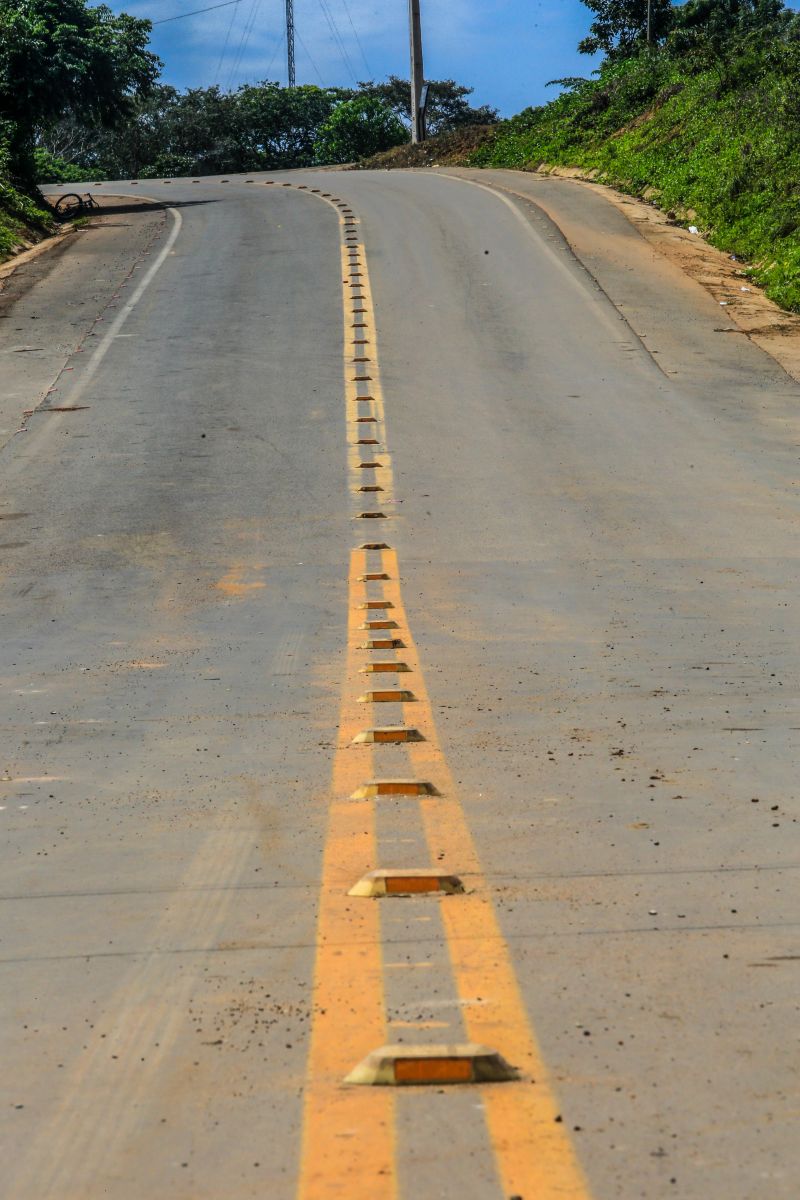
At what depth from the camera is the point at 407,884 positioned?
5027 mm

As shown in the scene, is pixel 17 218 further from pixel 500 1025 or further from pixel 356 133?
pixel 356 133

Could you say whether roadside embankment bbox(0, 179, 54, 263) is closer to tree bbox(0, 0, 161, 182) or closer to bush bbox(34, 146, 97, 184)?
tree bbox(0, 0, 161, 182)

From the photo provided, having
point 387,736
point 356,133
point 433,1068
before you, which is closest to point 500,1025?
point 433,1068

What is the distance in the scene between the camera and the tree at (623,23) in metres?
59.0

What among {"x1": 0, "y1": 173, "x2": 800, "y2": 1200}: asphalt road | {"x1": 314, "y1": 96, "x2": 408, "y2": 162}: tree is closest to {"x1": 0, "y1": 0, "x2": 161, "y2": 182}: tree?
{"x1": 0, "y1": 173, "x2": 800, "y2": 1200}: asphalt road

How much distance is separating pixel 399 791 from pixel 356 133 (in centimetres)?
7270

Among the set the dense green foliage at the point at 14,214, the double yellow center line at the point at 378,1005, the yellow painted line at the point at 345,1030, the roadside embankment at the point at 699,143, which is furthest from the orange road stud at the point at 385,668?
the dense green foliage at the point at 14,214

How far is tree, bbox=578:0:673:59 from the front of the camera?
59.0m

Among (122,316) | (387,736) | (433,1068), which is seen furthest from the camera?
(122,316)

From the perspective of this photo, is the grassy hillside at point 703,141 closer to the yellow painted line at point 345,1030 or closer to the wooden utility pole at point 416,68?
the wooden utility pole at point 416,68

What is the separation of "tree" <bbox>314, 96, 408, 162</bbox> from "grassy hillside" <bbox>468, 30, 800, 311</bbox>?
74.4 feet

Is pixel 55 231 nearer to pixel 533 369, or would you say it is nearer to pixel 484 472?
pixel 533 369

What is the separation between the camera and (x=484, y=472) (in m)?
14.5

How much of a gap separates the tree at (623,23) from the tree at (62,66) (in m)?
27.6
